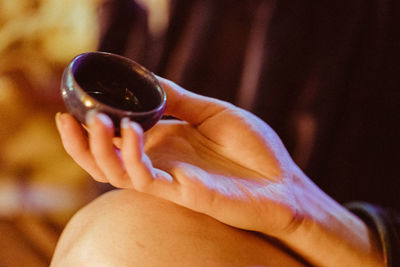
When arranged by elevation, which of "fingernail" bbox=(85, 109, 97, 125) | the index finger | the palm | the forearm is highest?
"fingernail" bbox=(85, 109, 97, 125)

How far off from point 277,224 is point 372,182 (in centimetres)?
71

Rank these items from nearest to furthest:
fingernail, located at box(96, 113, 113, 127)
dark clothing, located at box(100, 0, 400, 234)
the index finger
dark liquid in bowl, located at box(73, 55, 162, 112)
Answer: fingernail, located at box(96, 113, 113, 127), dark liquid in bowl, located at box(73, 55, 162, 112), the index finger, dark clothing, located at box(100, 0, 400, 234)

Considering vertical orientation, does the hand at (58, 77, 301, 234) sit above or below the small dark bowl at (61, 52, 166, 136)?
below

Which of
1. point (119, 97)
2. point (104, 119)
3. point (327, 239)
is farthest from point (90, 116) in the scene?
point (327, 239)

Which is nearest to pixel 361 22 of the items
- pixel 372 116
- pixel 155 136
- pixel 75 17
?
pixel 372 116

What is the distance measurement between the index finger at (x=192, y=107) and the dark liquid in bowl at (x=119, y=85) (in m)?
0.11

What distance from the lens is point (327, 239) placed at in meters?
0.88

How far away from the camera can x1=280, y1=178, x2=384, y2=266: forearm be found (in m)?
0.87

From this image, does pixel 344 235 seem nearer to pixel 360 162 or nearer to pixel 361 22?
pixel 360 162

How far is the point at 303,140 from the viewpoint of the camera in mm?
1349

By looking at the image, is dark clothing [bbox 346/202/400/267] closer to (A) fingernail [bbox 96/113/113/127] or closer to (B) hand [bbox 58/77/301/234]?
(B) hand [bbox 58/77/301/234]

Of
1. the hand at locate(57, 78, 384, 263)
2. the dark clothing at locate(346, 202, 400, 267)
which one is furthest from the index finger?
the dark clothing at locate(346, 202, 400, 267)

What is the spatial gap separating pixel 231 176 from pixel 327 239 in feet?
0.94

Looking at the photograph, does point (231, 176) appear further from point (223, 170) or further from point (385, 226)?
point (385, 226)
